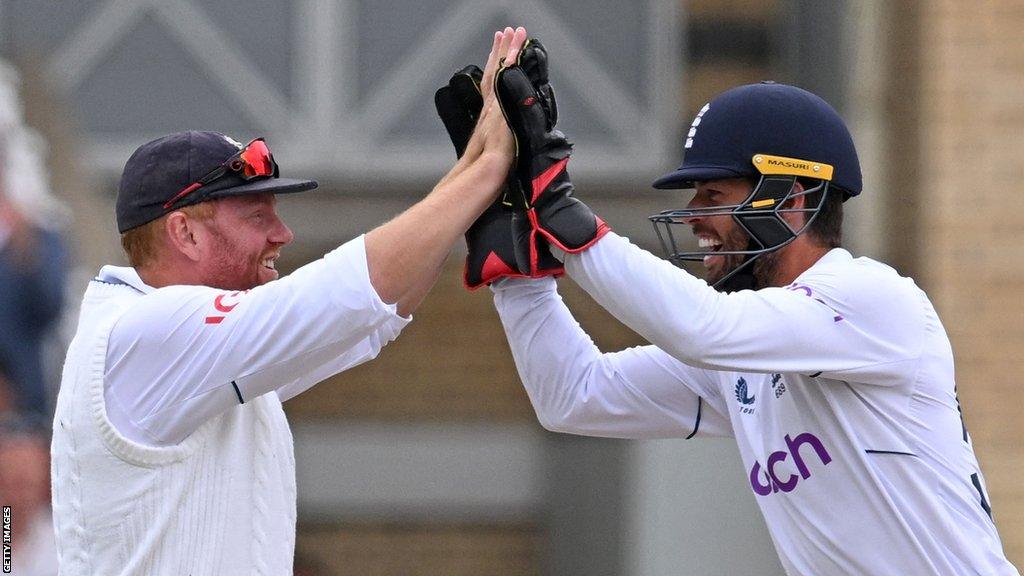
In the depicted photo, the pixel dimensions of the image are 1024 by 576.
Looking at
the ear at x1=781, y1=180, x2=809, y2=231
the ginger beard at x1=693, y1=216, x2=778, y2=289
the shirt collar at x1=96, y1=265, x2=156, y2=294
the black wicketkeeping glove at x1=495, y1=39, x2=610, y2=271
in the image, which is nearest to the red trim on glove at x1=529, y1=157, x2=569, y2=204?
the black wicketkeeping glove at x1=495, y1=39, x2=610, y2=271

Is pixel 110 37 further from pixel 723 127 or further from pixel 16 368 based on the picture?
pixel 723 127

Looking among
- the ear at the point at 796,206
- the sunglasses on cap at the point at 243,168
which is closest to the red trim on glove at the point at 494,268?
the sunglasses on cap at the point at 243,168

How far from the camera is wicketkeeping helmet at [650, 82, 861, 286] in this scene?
12.5 feet

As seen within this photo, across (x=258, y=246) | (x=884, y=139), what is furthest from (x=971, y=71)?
(x=258, y=246)

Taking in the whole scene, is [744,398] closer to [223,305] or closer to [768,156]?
[768,156]

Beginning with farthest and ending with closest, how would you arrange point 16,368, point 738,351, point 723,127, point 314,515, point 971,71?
1. point 314,515
2. point 971,71
3. point 16,368
4. point 723,127
5. point 738,351

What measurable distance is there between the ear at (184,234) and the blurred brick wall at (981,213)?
4.76 m

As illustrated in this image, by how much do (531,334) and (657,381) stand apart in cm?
33

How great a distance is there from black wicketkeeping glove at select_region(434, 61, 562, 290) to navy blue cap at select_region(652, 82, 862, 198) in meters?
0.37

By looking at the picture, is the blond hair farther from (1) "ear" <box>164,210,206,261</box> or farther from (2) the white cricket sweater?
(2) the white cricket sweater

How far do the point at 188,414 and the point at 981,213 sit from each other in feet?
16.9

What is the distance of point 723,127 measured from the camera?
12.8 ft

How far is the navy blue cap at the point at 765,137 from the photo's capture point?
3.85 m

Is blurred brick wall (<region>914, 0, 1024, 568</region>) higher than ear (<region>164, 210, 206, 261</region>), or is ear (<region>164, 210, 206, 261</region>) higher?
ear (<region>164, 210, 206, 261</region>)
